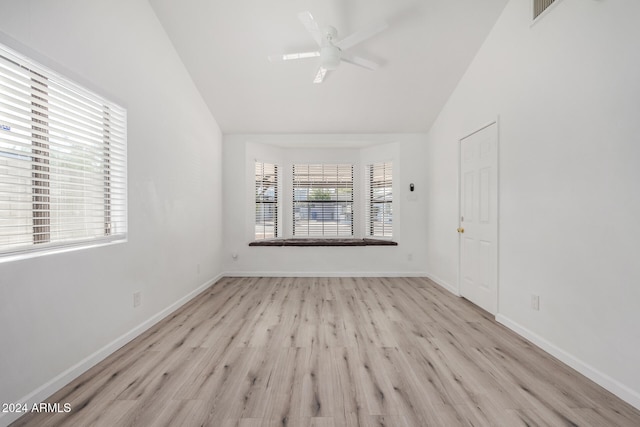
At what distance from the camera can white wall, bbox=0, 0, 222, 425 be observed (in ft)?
5.03

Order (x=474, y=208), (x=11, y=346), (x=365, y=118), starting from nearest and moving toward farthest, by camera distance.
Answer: (x=11, y=346) → (x=474, y=208) → (x=365, y=118)

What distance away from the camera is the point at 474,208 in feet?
10.8

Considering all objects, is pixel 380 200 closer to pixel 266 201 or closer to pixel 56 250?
pixel 266 201

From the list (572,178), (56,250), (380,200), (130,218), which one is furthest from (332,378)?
(380,200)

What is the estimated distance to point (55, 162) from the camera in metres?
1.79

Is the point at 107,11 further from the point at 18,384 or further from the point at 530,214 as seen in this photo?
the point at 530,214

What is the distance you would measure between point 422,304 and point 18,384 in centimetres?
340

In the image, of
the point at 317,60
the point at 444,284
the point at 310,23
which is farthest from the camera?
the point at 444,284

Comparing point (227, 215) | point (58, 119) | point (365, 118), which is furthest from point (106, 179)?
point (365, 118)

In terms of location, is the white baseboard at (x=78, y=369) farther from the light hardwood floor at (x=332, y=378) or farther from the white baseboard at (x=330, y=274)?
the white baseboard at (x=330, y=274)

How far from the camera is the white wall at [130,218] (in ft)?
5.03

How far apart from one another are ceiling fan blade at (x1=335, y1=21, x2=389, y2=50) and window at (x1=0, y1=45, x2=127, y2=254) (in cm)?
206

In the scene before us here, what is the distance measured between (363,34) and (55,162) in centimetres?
255

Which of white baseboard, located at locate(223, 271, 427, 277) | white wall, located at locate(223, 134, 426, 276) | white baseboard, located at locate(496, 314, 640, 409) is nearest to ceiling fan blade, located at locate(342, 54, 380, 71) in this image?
white wall, located at locate(223, 134, 426, 276)
